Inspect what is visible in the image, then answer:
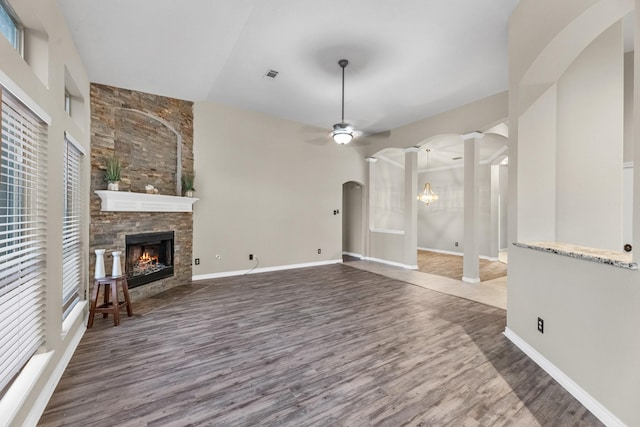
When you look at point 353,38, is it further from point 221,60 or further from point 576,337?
point 576,337

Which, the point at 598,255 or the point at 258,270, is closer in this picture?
the point at 598,255

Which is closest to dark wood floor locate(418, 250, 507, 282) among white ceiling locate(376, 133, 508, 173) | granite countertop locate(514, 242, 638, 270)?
white ceiling locate(376, 133, 508, 173)

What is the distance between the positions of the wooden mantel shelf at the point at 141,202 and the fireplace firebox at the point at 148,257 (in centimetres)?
43

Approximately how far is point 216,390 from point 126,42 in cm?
372

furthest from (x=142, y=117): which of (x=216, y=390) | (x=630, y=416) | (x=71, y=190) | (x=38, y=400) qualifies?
(x=630, y=416)

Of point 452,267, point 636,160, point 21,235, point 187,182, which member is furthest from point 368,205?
point 21,235

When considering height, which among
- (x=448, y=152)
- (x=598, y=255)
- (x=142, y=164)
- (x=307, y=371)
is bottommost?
(x=307, y=371)

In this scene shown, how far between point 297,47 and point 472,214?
167 inches

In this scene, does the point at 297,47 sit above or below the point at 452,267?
above

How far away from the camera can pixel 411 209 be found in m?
6.34

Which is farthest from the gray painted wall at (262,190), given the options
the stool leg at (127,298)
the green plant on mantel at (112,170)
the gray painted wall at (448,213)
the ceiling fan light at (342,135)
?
the gray painted wall at (448,213)

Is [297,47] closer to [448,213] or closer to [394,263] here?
[394,263]

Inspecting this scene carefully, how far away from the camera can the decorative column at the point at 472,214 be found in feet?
17.0

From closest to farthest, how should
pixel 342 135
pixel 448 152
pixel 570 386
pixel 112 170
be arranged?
pixel 570 386 < pixel 112 170 < pixel 342 135 < pixel 448 152
